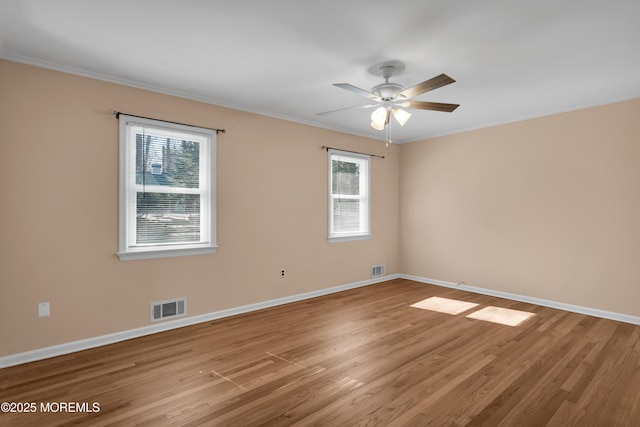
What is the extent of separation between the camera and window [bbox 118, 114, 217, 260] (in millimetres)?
3533

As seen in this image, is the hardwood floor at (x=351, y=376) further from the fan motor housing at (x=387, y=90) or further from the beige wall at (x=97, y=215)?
the fan motor housing at (x=387, y=90)

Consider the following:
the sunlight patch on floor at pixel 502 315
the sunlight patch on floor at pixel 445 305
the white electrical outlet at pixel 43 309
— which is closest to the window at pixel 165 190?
the white electrical outlet at pixel 43 309

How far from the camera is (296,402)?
231cm

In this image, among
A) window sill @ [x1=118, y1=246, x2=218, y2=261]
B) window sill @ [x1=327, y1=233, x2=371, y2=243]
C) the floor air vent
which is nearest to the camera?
window sill @ [x1=118, y1=246, x2=218, y2=261]

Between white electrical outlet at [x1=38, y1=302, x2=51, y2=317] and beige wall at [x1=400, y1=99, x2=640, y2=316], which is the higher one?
beige wall at [x1=400, y1=99, x2=640, y2=316]

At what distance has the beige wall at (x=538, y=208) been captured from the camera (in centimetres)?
406

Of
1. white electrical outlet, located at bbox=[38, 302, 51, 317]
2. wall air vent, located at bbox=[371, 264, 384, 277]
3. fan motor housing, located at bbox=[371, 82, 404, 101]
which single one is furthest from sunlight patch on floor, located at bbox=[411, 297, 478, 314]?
white electrical outlet, located at bbox=[38, 302, 51, 317]

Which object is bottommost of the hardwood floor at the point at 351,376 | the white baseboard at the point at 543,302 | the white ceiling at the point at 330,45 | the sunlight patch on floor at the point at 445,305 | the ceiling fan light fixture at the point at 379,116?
the hardwood floor at the point at 351,376

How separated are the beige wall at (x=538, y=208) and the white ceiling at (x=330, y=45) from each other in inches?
24.4

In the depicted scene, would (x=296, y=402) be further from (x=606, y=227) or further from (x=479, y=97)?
(x=606, y=227)

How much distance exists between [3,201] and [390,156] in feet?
17.6

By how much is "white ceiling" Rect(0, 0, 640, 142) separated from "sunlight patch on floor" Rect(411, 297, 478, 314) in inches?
104

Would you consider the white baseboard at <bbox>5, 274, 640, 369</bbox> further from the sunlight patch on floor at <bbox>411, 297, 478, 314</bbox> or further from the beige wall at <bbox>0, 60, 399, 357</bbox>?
the sunlight patch on floor at <bbox>411, 297, 478, 314</bbox>

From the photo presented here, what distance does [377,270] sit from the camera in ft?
20.1
